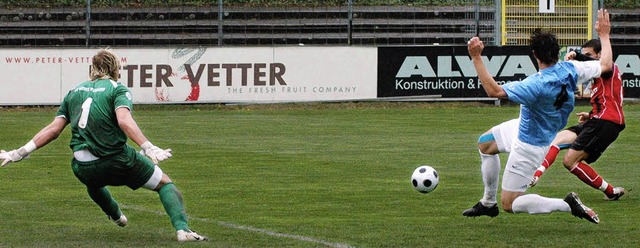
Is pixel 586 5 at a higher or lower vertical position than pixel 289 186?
higher

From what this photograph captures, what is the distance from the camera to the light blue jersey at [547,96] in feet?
32.3

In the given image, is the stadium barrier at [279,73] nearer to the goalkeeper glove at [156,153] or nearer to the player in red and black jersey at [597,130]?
the player in red and black jersey at [597,130]

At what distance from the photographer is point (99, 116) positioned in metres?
9.70

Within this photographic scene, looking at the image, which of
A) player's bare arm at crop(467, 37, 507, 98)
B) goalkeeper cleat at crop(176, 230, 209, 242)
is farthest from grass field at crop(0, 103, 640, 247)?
player's bare arm at crop(467, 37, 507, 98)

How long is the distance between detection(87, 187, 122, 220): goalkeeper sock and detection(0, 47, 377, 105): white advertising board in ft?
61.8

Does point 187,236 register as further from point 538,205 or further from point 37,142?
point 538,205

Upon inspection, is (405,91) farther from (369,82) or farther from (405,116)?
(405,116)

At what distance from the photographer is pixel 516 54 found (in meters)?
30.6

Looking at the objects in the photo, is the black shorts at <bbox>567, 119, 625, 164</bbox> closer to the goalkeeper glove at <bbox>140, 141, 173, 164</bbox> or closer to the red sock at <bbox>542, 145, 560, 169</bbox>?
the red sock at <bbox>542, 145, 560, 169</bbox>

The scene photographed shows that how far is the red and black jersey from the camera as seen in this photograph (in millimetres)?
13086

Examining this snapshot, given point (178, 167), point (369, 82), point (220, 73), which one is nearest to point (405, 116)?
point (369, 82)

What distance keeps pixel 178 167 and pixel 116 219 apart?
6.19m

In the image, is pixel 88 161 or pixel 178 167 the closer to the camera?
pixel 88 161

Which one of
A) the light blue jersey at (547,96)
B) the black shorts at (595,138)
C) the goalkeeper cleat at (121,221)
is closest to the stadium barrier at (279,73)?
the black shorts at (595,138)
